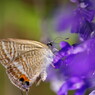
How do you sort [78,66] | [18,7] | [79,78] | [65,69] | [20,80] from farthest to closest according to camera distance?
[18,7]
[20,80]
[65,69]
[79,78]
[78,66]

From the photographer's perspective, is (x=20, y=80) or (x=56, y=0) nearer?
(x=20, y=80)

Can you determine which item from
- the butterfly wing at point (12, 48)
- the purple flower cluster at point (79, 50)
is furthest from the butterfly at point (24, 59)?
the purple flower cluster at point (79, 50)

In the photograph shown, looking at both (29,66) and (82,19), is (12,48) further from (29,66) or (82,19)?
(82,19)

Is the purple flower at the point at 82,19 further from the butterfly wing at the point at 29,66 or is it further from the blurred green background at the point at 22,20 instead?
the blurred green background at the point at 22,20

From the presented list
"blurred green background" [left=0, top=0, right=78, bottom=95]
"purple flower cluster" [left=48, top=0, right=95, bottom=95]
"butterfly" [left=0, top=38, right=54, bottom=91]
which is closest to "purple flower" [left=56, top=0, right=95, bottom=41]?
"purple flower cluster" [left=48, top=0, right=95, bottom=95]

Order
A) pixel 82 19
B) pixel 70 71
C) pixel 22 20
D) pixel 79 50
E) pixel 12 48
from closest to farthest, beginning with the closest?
pixel 70 71
pixel 79 50
pixel 82 19
pixel 12 48
pixel 22 20

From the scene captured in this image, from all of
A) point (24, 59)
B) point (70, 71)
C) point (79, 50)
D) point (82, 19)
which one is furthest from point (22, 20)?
point (70, 71)

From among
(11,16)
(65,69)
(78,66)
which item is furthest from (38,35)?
(78,66)

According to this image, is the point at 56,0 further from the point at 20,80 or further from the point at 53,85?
the point at 20,80
